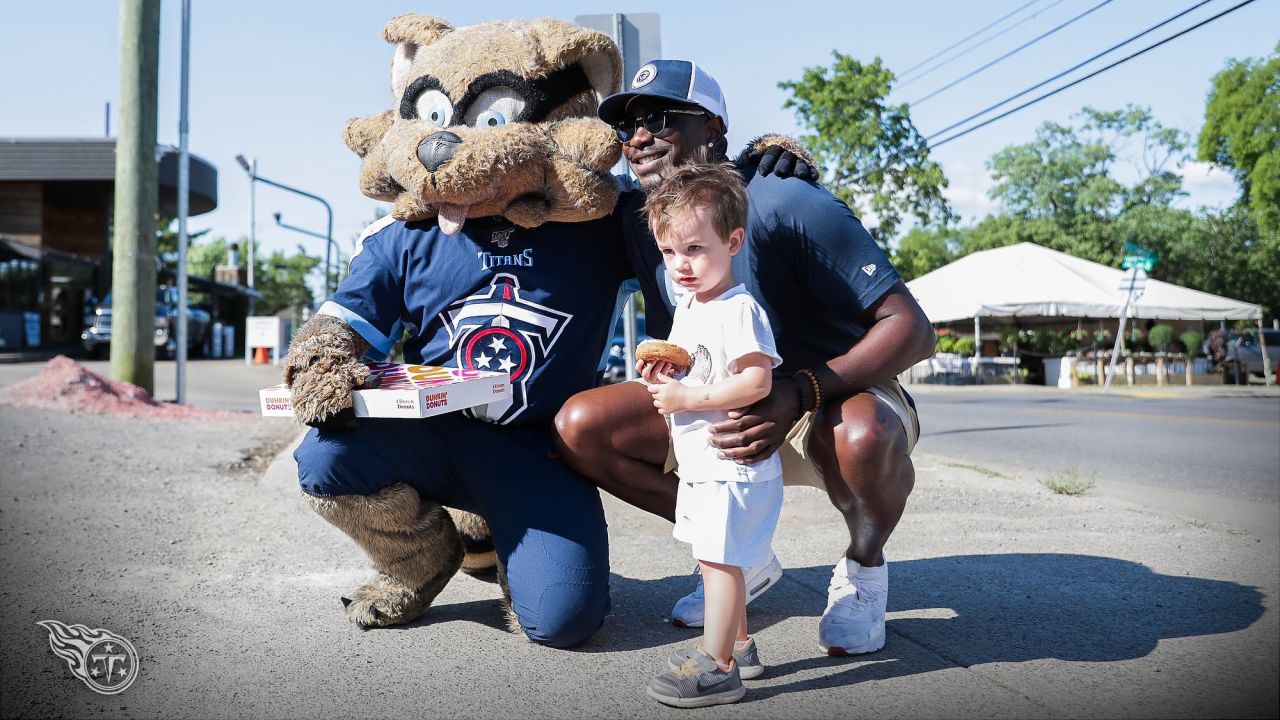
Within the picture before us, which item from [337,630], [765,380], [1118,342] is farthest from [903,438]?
[1118,342]

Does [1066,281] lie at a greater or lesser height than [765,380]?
greater

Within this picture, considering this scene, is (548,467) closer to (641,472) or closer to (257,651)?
(641,472)

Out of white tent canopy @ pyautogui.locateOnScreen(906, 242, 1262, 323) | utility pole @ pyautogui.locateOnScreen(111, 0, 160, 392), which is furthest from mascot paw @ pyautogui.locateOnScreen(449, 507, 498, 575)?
white tent canopy @ pyautogui.locateOnScreen(906, 242, 1262, 323)

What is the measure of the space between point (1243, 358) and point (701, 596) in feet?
84.7

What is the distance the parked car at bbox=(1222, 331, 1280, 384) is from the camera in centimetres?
2402

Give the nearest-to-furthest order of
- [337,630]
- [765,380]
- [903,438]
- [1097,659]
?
1. [765,380]
2. [1097,659]
3. [903,438]
4. [337,630]

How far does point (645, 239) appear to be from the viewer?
3055mm

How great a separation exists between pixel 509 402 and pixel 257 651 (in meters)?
1.01

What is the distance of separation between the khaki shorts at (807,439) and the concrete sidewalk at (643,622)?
459 mm

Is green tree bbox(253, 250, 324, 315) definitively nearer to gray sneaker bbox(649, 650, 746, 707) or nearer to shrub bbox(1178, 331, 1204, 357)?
shrub bbox(1178, 331, 1204, 357)

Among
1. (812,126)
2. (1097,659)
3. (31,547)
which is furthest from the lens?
(812,126)

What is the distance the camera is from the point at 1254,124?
2397 cm

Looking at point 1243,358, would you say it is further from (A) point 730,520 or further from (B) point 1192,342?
(A) point 730,520

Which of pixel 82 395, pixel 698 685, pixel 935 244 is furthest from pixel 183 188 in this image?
pixel 935 244
